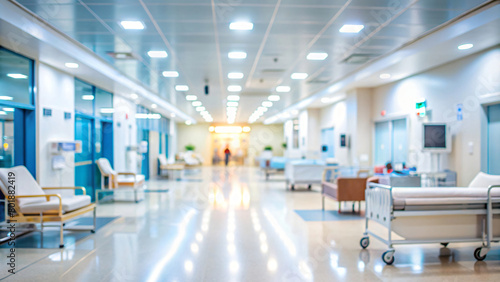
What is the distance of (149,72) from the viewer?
9.02 m

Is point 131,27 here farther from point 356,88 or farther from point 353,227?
point 356,88

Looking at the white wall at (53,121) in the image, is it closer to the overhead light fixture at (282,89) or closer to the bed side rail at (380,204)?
the bed side rail at (380,204)

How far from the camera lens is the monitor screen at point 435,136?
24.0 feet

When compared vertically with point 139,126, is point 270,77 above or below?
above

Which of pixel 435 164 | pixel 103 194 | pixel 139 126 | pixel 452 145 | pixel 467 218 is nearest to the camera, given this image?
pixel 467 218

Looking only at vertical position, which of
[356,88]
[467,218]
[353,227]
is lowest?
[353,227]

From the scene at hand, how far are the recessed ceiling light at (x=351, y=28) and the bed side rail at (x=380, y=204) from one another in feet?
8.20

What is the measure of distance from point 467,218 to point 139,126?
11.7 metres

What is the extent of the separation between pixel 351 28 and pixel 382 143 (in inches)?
240

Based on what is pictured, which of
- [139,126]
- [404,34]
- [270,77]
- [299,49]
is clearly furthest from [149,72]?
[404,34]

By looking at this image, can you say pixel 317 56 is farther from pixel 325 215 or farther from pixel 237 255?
pixel 237 255

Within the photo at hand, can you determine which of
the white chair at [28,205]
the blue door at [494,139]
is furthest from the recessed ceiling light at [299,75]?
the white chair at [28,205]

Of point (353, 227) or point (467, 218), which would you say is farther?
point (353, 227)

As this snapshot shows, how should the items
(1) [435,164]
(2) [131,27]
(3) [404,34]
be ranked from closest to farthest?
(2) [131,27] < (3) [404,34] < (1) [435,164]
